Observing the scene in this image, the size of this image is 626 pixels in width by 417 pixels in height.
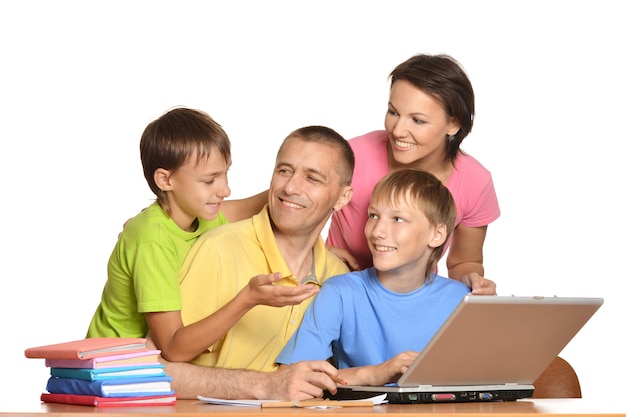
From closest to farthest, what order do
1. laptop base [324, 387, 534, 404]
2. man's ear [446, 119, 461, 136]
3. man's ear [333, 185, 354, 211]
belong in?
laptop base [324, 387, 534, 404]
man's ear [333, 185, 354, 211]
man's ear [446, 119, 461, 136]

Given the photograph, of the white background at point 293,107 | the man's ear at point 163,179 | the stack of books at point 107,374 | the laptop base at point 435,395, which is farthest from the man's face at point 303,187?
the white background at point 293,107

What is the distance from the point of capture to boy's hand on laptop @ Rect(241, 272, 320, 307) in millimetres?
2709

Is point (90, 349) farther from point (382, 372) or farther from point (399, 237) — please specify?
point (399, 237)

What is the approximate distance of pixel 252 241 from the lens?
11.1 feet

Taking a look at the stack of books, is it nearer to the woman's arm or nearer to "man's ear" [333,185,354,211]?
"man's ear" [333,185,354,211]

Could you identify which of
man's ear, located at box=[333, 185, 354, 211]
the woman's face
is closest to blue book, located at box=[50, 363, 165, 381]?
man's ear, located at box=[333, 185, 354, 211]

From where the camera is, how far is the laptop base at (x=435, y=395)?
103 inches

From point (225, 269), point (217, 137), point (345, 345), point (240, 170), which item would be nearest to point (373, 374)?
point (345, 345)

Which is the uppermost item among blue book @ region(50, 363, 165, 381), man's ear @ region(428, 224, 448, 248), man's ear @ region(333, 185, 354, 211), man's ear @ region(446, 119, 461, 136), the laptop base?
man's ear @ region(446, 119, 461, 136)

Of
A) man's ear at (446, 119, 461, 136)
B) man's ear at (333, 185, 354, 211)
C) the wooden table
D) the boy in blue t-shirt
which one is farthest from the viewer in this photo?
man's ear at (446, 119, 461, 136)

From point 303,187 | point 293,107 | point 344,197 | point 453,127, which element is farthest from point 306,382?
point 293,107

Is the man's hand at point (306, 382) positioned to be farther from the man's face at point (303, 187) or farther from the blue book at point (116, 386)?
the man's face at point (303, 187)

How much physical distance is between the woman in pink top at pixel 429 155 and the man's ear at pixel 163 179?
0.73 metres

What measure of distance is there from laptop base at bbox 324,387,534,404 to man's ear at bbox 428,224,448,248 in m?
0.61
